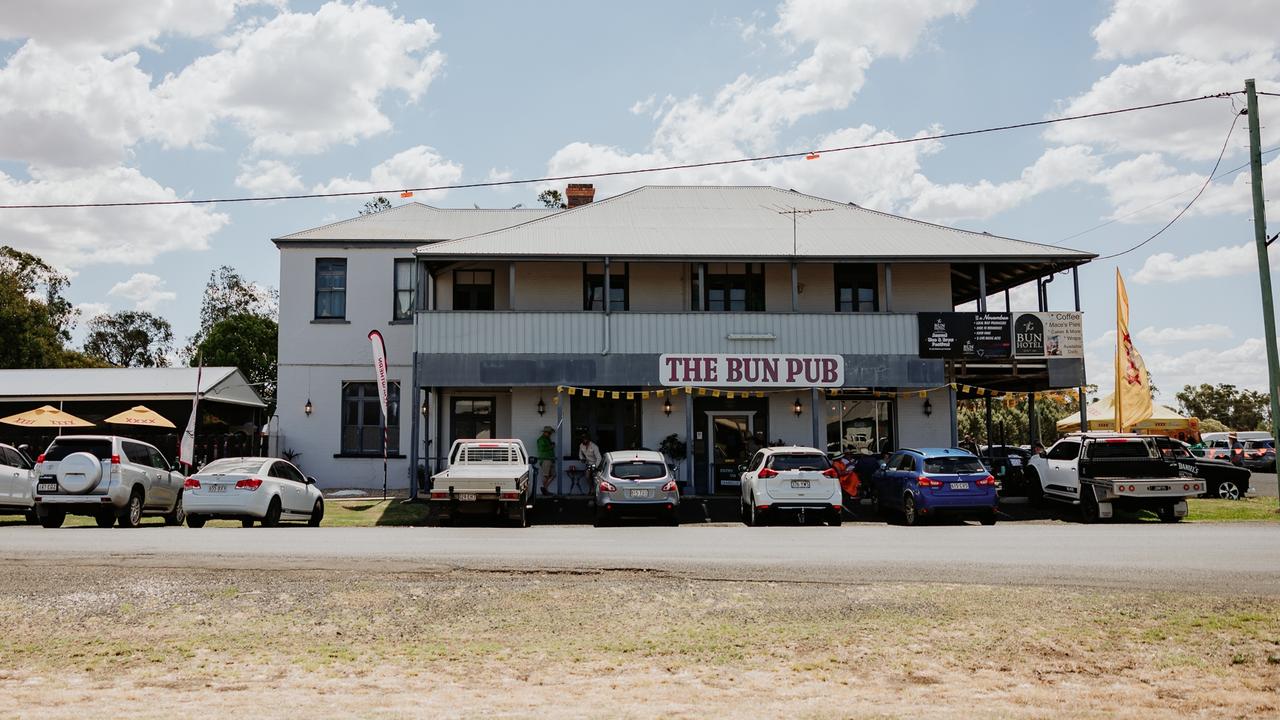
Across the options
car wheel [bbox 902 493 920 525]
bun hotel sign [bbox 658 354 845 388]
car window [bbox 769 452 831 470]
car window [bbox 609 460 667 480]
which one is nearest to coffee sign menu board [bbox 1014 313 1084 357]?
bun hotel sign [bbox 658 354 845 388]

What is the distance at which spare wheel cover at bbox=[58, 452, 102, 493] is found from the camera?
16.7 metres

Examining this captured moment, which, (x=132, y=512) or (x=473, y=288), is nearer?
(x=132, y=512)

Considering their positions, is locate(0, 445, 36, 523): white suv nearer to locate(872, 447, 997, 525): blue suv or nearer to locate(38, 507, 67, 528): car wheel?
locate(38, 507, 67, 528): car wheel

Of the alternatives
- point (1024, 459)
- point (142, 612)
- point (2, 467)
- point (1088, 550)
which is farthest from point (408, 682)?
point (1024, 459)

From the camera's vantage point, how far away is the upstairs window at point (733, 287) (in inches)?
1012

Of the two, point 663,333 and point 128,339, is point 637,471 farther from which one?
point 128,339

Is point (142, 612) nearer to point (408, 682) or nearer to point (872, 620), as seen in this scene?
point (408, 682)

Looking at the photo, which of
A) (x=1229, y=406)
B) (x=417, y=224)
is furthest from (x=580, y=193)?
(x=1229, y=406)

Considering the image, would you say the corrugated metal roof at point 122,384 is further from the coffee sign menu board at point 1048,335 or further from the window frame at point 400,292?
the coffee sign menu board at point 1048,335

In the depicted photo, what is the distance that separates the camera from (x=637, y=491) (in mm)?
17828

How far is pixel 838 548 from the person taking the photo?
1330 centimetres

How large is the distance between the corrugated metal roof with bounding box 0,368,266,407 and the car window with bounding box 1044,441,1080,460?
25069mm

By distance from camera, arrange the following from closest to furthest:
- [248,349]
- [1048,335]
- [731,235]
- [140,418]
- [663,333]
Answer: [663,333] → [1048,335] → [731,235] → [140,418] → [248,349]

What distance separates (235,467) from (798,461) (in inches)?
402
